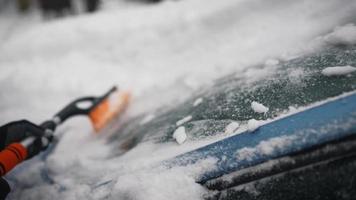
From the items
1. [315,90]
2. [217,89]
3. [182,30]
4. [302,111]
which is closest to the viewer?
[302,111]

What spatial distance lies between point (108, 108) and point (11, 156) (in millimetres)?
1046

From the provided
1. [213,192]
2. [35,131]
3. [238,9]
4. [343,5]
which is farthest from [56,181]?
[238,9]

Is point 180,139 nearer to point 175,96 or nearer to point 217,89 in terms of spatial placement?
point 217,89

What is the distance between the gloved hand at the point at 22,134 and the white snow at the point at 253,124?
1.31 meters

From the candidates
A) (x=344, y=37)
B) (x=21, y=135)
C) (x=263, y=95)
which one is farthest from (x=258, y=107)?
(x=21, y=135)

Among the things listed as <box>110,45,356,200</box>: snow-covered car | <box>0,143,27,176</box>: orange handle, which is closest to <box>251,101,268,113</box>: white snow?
<box>110,45,356,200</box>: snow-covered car

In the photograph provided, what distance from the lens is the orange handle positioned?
1257 millimetres

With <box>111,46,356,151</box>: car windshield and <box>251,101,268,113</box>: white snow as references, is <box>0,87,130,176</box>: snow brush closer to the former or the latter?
<box>111,46,356,151</box>: car windshield

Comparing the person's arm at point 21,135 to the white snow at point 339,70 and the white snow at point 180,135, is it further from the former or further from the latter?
the white snow at point 339,70

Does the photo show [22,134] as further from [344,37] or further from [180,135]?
[344,37]

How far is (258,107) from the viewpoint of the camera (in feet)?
3.62

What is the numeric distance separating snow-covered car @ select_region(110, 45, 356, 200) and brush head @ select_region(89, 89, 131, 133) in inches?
38.1

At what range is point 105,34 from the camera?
349 cm

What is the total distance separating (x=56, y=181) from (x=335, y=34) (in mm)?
1717
